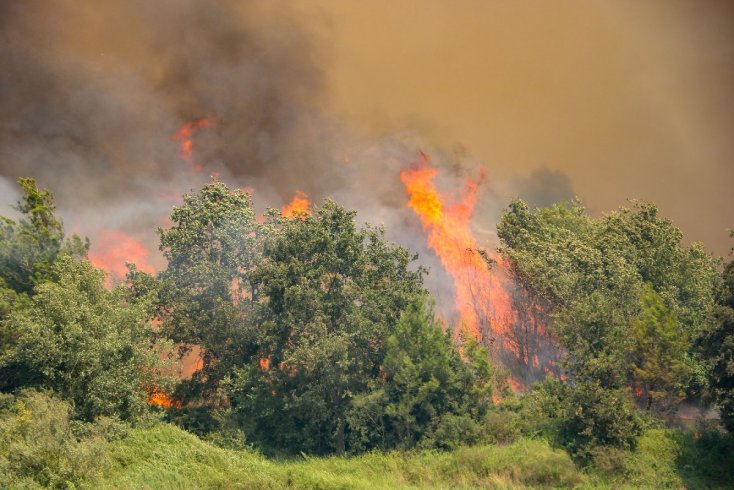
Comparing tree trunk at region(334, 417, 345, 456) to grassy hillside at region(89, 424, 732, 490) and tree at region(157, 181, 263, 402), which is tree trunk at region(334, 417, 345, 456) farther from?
tree at region(157, 181, 263, 402)

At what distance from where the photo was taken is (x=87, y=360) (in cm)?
4028

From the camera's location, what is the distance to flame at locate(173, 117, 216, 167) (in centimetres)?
7631

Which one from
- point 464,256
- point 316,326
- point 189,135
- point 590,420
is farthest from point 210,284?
point 189,135

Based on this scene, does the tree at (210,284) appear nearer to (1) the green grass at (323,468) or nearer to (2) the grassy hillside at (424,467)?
(1) the green grass at (323,468)

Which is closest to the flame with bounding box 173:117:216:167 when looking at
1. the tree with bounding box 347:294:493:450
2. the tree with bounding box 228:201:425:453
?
the tree with bounding box 228:201:425:453

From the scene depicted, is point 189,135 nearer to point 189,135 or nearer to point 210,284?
point 189,135

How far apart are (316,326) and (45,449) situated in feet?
53.6

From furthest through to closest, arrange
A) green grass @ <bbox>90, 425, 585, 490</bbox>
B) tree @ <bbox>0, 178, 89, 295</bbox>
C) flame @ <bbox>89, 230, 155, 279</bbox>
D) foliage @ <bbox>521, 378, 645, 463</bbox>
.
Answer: flame @ <bbox>89, 230, 155, 279</bbox>, tree @ <bbox>0, 178, 89, 295</bbox>, foliage @ <bbox>521, 378, 645, 463</bbox>, green grass @ <bbox>90, 425, 585, 490</bbox>

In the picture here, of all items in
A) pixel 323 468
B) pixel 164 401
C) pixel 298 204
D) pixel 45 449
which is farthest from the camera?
pixel 298 204

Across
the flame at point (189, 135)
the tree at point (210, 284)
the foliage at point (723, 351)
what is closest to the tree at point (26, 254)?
the tree at point (210, 284)

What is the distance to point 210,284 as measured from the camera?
158 feet

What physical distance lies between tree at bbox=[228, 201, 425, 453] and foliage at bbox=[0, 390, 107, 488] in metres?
11.3

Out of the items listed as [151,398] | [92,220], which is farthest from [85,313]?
[92,220]

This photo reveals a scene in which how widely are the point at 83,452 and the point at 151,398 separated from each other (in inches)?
469
